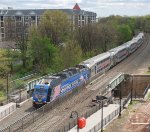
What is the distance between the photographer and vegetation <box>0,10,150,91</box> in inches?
3135

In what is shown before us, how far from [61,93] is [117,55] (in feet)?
130

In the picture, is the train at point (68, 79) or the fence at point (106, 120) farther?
the train at point (68, 79)

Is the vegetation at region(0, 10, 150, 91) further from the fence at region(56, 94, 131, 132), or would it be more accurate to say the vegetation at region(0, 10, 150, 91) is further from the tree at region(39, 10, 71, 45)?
the fence at region(56, 94, 131, 132)

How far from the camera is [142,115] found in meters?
45.5

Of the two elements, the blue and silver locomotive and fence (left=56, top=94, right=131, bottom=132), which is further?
the blue and silver locomotive

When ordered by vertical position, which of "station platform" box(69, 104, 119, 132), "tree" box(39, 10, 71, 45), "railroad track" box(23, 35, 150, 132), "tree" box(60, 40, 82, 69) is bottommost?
"railroad track" box(23, 35, 150, 132)

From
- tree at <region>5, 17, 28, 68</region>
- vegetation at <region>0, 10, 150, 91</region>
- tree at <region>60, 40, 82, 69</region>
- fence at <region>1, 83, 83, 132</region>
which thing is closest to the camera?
fence at <region>1, 83, 83, 132</region>

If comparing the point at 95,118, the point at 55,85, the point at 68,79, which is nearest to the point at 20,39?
the point at 68,79

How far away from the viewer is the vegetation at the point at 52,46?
7962 cm

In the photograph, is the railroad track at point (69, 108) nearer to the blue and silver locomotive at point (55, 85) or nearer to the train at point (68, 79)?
the train at point (68, 79)

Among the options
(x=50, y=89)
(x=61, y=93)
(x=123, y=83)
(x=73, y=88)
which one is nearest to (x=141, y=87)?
(x=123, y=83)

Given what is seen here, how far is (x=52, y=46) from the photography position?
81250 mm

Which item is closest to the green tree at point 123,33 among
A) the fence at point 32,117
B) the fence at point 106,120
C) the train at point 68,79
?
the train at point 68,79

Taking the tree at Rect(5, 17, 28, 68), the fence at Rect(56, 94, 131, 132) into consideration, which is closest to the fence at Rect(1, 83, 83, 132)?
the fence at Rect(56, 94, 131, 132)
